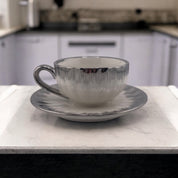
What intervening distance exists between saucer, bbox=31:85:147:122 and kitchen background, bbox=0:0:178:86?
101 inches

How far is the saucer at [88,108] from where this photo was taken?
2.37 ft

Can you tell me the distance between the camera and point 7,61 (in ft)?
11.6

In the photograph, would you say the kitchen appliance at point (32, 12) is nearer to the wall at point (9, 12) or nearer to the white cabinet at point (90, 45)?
the wall at point (9, 12)

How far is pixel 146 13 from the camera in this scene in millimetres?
4477

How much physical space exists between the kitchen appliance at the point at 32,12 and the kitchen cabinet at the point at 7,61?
44cm

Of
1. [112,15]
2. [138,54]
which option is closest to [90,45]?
[138,54]

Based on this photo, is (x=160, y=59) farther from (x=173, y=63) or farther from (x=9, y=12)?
(x=9, y=12)

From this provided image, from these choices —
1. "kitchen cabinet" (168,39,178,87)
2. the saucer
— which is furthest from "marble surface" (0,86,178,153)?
"kitchen cabinet" (168,39,178,87)

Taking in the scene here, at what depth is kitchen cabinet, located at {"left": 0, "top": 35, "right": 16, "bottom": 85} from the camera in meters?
3.33

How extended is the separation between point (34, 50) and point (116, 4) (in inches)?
52.5

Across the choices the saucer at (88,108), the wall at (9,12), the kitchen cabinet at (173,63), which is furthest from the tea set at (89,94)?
the wall at (9,12)

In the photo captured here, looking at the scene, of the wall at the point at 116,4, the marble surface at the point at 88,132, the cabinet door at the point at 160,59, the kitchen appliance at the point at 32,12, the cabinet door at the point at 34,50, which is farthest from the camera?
the wall at the point at 116,4

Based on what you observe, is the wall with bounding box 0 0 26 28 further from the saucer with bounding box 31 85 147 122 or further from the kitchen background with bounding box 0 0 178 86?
the saucer with bounding box 31 85 147 122
